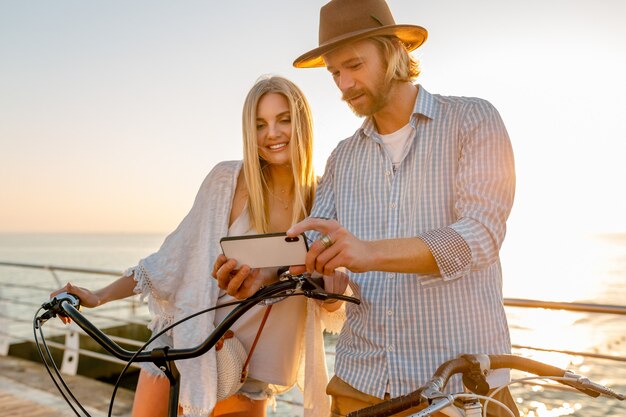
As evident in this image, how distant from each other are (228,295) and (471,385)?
108 centimetres

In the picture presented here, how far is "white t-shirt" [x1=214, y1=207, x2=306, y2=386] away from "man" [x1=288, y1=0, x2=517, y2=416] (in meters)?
0.47

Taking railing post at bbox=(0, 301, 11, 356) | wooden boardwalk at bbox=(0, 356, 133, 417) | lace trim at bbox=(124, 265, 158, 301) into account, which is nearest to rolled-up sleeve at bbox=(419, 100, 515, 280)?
lace trim at bbox=(124, 265, 158, 301)

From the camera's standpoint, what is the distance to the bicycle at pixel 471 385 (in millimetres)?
1110

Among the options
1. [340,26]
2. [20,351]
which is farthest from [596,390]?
[20,351]

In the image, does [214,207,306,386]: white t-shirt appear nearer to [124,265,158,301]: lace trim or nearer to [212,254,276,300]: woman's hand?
[124,265,158,301]: lace trim

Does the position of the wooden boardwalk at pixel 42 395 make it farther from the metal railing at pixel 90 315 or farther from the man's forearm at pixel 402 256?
the man's forearm at pixel 402 256

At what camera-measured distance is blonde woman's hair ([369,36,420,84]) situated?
1731 millimetres

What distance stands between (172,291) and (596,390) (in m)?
1.46

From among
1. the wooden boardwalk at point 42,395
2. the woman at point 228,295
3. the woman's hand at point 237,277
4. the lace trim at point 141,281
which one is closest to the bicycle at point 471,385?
the woman's hand at point 237,277

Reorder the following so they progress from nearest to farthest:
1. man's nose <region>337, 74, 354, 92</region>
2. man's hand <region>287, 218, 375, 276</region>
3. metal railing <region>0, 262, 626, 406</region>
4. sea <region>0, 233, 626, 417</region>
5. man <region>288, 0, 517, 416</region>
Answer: man's hand <region>287, 218, 375, 276</region>, man <region>288, 0, 517, 416</region>, man's nose <region>337, 74, 354, 92</region>, metal railing <region>0, 262, 626, 406</region>, sea <region>0, 233, 626, 417</region>

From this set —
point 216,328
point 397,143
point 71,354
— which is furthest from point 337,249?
point 71,354

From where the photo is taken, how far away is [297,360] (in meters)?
2.27

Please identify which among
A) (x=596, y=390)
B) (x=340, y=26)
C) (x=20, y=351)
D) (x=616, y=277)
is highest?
(x=340, y=26)

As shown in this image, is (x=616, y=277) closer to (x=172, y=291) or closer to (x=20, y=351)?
(x=20, y=351)
